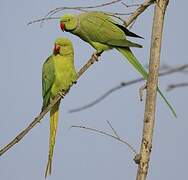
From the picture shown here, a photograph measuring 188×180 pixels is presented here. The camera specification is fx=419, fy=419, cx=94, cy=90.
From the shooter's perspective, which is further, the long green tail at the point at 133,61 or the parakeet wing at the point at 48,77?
the parakeet wing at the point at 48,77

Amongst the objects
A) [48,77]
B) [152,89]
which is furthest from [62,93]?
[152,89]

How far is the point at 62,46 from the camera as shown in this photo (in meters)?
2.63

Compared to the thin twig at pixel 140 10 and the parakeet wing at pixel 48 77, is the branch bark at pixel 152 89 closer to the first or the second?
the thin twig at pixel 140 10

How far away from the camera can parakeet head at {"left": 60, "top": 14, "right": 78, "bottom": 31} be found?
2.51 meters

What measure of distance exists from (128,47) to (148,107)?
790mm

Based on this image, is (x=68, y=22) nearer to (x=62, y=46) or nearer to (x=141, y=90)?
(x=62, y=46)

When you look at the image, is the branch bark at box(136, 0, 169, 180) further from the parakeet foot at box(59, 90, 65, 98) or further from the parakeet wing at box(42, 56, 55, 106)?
the parakeet wing at box(42, 56, 55, 106)

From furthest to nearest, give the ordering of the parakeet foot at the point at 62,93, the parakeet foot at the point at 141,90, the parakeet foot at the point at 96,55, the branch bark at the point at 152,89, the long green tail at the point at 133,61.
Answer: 1. the parakeet foot at the point at 62,93
2. the parakeet foot at the point at 96,55
3. the long green tail at the point at 133,61
4. the parakeet foot at the point at 141,90
5. the branch bark at the point at 152,89

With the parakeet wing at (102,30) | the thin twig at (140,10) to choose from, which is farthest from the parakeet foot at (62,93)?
the thin twig at (140,10)

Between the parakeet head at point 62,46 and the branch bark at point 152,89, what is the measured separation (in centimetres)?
127

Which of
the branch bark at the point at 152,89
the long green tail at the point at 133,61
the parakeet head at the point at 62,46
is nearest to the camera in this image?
the branch bark at the point at 152,89

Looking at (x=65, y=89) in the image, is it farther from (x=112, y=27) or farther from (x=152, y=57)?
(x=152, y=57)

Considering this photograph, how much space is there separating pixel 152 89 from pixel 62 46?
1.34 m

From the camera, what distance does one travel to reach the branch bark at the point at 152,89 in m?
1.35
